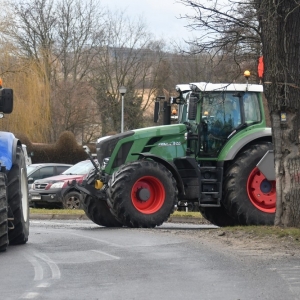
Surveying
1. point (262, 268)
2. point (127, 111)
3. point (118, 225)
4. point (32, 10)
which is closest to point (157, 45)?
point (127, 111)

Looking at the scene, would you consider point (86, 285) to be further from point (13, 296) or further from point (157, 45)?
point (157, 45)

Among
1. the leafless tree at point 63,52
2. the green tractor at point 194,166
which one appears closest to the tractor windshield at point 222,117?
the green tractor at point 194,166

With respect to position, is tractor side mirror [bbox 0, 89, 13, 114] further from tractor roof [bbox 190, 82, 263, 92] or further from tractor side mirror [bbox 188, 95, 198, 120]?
tractor roof [bbox 190, 82, 263, 92]

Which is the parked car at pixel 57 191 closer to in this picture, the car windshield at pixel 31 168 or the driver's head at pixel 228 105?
the car windshield at pixel 31 168

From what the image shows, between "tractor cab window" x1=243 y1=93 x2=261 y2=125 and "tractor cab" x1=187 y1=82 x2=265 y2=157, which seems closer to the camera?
"tractor cab" x1=187 y1=82 x2=265 y2=157

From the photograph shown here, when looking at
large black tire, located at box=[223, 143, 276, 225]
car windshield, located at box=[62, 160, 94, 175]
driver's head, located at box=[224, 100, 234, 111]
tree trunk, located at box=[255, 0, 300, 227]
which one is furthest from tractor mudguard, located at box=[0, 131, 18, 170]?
car windshield, located at box=[62, 160, 94, 175]

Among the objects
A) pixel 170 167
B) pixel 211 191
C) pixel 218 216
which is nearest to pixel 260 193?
pixel 211 191

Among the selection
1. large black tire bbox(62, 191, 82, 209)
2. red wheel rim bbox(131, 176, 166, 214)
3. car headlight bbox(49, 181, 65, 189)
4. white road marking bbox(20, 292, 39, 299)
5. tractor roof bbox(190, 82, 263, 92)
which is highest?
tractor roof bbox(190, 82, 263, 92)

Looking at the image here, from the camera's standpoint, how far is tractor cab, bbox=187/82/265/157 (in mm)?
17312

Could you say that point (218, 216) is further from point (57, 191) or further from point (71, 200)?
point (57, 191)

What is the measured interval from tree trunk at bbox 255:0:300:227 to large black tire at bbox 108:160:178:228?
2927 millimetres

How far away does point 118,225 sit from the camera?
690 inches

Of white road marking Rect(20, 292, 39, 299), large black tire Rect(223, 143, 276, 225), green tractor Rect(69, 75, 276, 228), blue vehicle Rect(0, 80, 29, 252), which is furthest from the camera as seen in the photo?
large black tire Rect(223, 143, 276, 225)

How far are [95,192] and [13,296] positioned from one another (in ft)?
30.3
